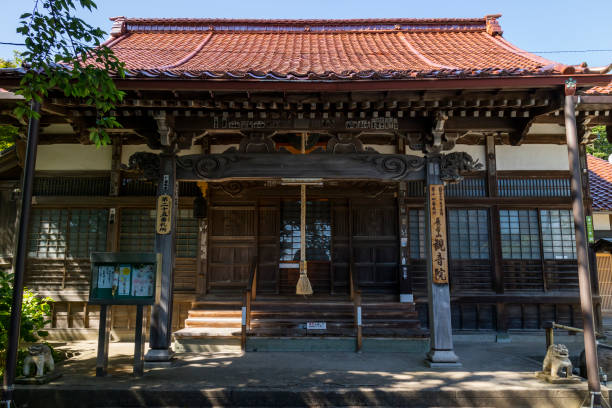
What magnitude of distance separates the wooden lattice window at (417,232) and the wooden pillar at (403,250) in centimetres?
16

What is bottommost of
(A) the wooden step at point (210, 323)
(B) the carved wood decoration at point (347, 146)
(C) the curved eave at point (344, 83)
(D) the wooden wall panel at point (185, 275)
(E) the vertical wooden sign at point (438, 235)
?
(A) the wooden step at point (210, 323)

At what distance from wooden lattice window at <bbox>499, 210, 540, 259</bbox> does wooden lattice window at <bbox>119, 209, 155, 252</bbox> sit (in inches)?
308

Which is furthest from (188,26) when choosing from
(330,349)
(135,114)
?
(330,349)

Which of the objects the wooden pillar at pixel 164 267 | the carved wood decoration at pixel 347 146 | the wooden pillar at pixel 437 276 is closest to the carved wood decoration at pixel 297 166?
the carved wood decoration at pixel 347 146

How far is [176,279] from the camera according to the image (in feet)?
30.4

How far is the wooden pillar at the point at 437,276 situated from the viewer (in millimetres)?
6785

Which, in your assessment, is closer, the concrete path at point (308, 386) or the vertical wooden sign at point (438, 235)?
the concrete path at point (308, 386)

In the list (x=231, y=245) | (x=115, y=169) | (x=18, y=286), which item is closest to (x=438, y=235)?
(x=231, y=245)

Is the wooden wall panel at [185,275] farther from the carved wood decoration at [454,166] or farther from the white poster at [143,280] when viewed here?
the carved wood decoration at [454,166]

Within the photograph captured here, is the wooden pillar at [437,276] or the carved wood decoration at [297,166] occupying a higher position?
the carved wood decoration at [297,166]

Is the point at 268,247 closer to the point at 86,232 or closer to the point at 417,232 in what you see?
the point at 417,232

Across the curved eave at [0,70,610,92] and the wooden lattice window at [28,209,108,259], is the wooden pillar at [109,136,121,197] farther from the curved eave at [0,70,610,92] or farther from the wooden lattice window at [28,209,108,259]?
the curved eave at [0,70,610,92]

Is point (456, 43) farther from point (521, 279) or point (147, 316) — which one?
point (147, 316)

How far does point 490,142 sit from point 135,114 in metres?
7.44
